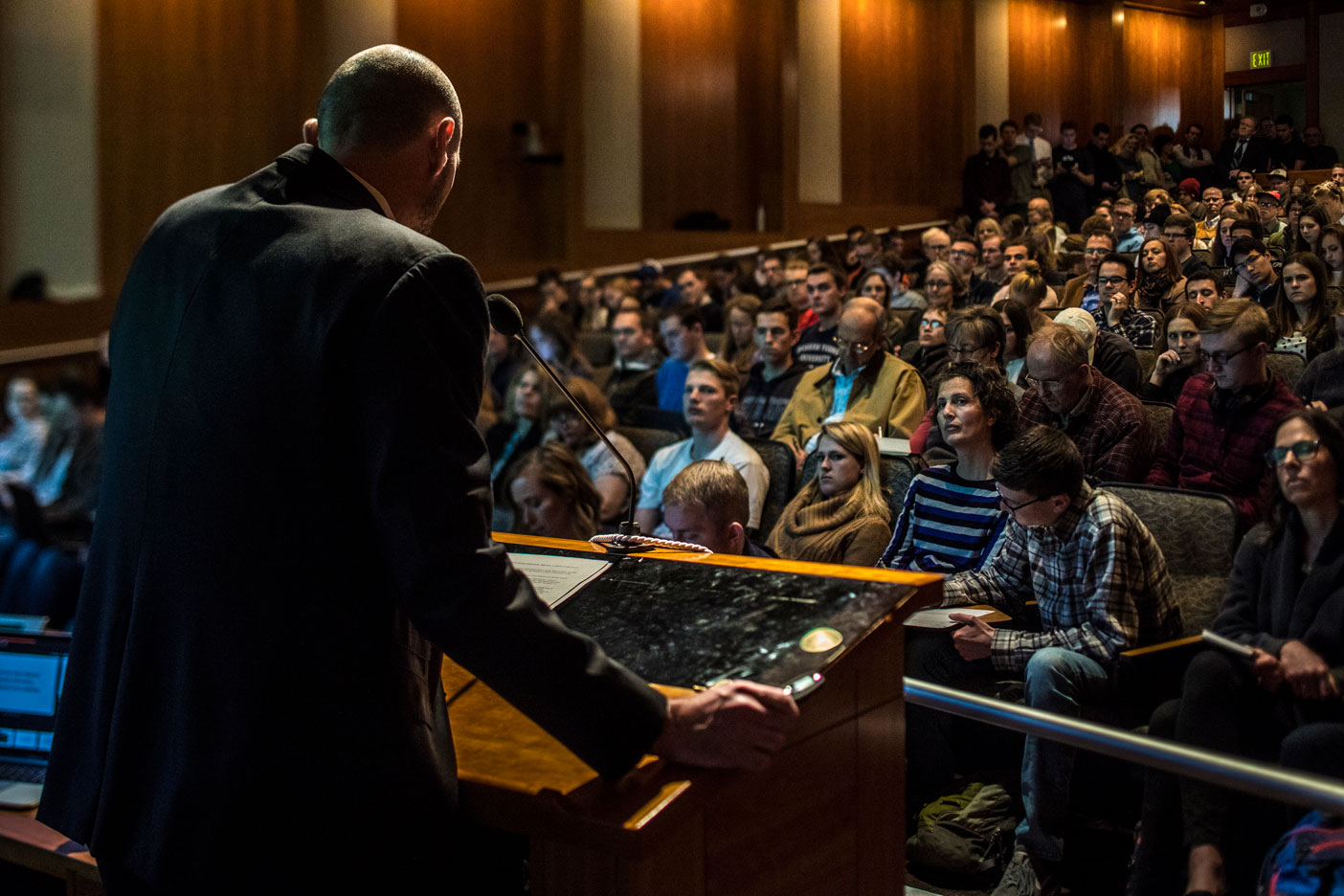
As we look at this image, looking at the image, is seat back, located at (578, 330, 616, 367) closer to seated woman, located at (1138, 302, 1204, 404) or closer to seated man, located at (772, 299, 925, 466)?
seated man, located at (772, 299, 925, 466)

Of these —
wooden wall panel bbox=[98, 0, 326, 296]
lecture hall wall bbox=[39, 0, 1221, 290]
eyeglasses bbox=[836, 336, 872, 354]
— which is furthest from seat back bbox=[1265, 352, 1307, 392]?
wooden wall panel bbox=[98, 0, 326, 296]

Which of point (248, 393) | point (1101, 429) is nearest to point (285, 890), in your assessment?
point (248, 393)

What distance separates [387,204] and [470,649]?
0.40 m

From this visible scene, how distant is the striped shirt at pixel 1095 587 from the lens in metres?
2.17

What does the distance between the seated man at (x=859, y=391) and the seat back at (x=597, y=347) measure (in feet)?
7.73

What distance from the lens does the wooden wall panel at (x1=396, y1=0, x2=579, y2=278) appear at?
24.7ft

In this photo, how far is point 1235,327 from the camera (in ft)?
8.19

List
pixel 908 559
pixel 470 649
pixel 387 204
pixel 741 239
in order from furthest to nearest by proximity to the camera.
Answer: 1. pixel 741 239
2. pixel 908 559
3. pixel 387 204
4. pixel 470 649

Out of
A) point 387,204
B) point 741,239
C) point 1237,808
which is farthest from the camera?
point 741,239

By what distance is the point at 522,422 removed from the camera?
437 centimetres

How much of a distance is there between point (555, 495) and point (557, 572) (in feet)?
5.90

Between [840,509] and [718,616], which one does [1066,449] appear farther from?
[718,616]

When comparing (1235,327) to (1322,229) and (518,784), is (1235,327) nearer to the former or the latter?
(1322,229)

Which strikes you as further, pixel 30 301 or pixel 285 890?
pixel 30 301
